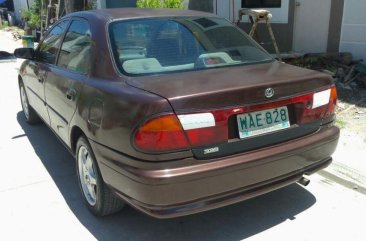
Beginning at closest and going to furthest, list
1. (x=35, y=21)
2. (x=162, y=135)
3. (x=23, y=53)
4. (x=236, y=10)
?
(x=162, y=135) < (x=23, y=53) < (x=236, y=10) < (x=35, y=21)

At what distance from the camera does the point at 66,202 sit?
3.76m

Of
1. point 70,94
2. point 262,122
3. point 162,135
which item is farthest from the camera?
point 70,94

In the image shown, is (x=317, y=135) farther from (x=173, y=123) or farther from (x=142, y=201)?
(x=142, y=201)

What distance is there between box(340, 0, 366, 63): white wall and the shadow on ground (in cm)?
411

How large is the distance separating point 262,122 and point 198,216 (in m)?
1.06

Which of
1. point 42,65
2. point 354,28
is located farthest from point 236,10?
point 42,65

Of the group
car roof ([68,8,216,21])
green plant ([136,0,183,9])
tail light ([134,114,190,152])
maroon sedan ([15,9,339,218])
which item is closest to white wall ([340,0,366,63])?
green plant ([136,0,183,9])

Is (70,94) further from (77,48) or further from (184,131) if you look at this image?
(184,131)

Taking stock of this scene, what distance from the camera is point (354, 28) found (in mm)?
7059

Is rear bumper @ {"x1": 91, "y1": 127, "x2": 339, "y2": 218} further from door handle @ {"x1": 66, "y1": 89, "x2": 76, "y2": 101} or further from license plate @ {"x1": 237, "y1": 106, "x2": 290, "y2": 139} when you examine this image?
door handle @ {"x1": 66, "y1": 89, "x2": 76, "y2": 101}

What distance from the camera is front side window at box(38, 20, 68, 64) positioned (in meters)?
4.42

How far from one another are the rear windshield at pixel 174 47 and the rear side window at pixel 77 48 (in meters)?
0.34

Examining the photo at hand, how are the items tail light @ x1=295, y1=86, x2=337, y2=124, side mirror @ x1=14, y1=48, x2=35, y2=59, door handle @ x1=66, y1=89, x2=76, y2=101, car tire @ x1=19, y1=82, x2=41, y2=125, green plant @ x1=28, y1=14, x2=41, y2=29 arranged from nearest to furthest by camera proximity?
tail light @ x1=295, y1=86, x2=337, y2=124 < door handle @ x1=66, y1=89, x2=76, y2=101 < side mirror @ x1=14, y1=48, x2=35, y2=59 < car tire @ x1=19, y1=82, x2=41, y2=125 < green plant @ x1=28, y1=14, x2=41, y2=29

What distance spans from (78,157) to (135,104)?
→ 1209mm
